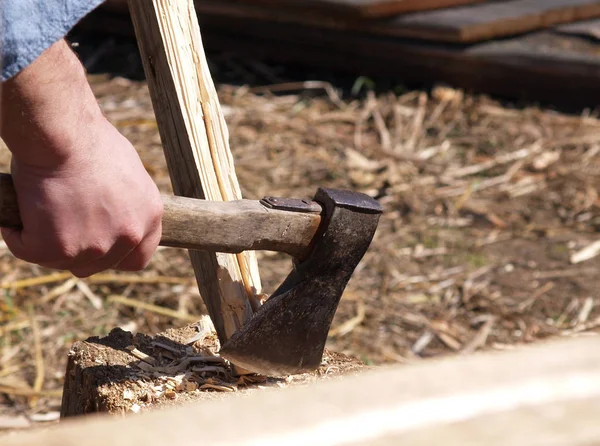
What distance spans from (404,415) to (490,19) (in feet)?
18.0

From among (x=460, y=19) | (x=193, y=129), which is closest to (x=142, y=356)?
(x=193, y=129)

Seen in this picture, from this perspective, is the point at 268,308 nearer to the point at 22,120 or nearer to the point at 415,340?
the point at 22,120

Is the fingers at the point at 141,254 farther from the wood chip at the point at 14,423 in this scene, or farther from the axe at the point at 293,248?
the wood chip at the point at 14,423

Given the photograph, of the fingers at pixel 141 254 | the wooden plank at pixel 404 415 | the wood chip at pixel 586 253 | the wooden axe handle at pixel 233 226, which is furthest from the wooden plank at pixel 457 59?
the wooden plank at pixel 404 415

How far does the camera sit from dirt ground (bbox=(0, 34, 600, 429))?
3.64 metres

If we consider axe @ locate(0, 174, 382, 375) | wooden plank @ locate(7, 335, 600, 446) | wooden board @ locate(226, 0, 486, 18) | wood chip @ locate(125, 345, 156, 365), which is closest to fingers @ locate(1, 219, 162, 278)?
axe @ locate(0, 174, 382, 375)

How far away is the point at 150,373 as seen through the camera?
2201mm

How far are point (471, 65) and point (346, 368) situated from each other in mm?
4003

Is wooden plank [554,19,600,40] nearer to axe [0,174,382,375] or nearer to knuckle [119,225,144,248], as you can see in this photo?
axe [0,174,382,375]

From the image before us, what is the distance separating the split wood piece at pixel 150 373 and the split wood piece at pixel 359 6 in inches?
154

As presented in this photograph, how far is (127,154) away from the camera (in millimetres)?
1705

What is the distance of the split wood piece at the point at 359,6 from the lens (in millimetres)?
5844

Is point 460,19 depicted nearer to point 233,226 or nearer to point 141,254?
point 233,226

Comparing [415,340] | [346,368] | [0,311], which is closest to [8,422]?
[0,311]
